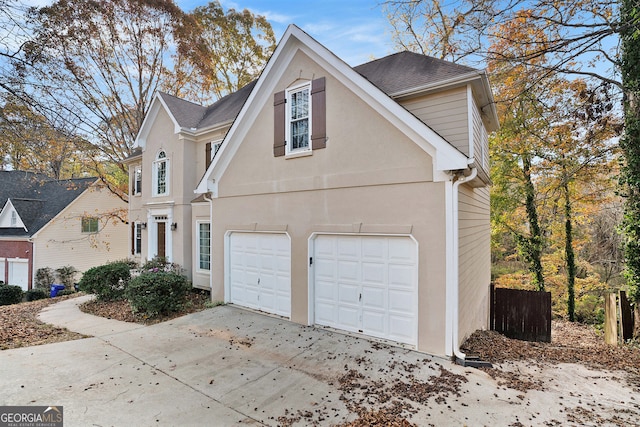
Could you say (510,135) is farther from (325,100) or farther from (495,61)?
(325,100)

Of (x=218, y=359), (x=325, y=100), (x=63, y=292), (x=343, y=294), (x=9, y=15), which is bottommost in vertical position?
(x=63, y=292)

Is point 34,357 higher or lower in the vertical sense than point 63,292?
higher

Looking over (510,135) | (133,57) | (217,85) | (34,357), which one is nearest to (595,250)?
(510,135)

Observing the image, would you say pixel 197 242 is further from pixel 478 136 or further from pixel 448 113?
pixel 478 136

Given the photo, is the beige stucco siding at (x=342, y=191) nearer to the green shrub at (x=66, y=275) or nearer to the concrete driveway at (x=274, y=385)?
the concrete driveway at (x=274, y=385)

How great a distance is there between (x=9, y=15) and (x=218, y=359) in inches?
284

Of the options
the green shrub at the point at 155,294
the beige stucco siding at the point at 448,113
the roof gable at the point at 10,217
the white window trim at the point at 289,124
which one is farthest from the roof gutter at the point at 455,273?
the roof gable at the point at 10,217

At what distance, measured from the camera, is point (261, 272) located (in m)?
8.89

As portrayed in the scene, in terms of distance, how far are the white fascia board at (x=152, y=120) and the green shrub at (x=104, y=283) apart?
19.0ft

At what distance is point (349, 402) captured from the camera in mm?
4430

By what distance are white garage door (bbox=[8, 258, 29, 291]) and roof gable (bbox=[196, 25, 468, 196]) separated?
55.9 feet

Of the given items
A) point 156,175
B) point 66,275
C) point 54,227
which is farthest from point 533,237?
point 54,227

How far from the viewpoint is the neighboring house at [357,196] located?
6.04m

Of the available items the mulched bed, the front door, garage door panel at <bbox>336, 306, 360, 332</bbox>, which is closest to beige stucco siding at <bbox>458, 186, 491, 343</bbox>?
garage door panel at <bbox>336, 306, 360, 332</bbox>
